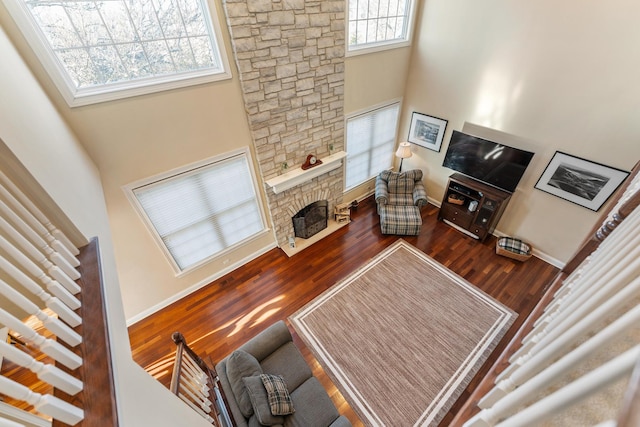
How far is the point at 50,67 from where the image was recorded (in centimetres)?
213

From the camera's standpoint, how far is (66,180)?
61.7 inches

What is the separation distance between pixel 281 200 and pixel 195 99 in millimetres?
1834

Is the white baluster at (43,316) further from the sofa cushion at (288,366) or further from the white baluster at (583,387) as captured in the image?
the sofa cushion at (288,366)

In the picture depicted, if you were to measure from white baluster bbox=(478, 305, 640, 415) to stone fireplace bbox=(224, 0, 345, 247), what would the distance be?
335 centimetres

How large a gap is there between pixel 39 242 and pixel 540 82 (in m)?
4.97

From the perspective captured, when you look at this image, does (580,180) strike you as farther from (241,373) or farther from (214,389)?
(214,389)

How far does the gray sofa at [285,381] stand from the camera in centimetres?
225

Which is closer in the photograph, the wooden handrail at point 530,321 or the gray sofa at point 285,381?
the wooden handrail at point 530,321

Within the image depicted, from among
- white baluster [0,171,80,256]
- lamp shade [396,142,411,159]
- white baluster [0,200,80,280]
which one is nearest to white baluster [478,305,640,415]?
white baluster [0,200,80,280]

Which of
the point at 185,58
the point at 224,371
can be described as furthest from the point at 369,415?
the point at 185,58

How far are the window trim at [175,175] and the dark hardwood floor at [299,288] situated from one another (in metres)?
0.44

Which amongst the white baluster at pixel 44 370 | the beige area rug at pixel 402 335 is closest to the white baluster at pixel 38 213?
the white baluster at pixel 44 370

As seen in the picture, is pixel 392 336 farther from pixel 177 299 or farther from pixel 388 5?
pixel 388 5

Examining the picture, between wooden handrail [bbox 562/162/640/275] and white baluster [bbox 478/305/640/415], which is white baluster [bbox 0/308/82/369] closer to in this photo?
white baluster [bbox 478/305/640/415]
